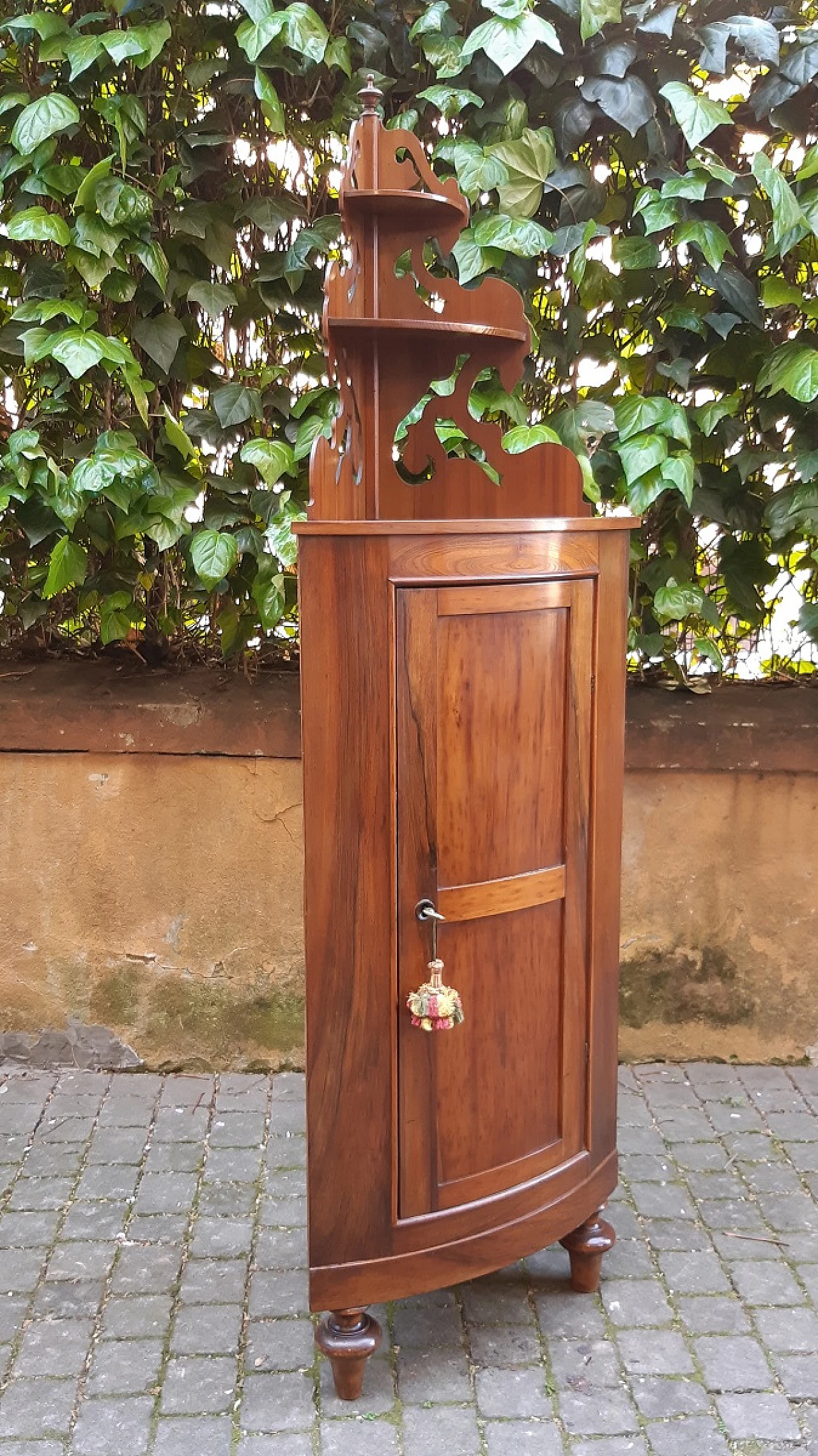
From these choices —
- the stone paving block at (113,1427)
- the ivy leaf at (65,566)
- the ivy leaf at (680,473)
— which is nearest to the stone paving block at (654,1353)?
the stone paving block at (113,1427)

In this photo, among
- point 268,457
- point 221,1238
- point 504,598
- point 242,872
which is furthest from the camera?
point 242,872

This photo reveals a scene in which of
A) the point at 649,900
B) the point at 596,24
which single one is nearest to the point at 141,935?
the point at 649,900

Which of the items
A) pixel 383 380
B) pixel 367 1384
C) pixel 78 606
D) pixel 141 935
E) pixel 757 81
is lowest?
pixel 367 1384

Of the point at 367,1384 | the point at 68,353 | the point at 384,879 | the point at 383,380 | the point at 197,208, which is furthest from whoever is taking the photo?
the point at 197,208

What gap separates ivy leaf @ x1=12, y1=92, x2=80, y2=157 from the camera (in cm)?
286

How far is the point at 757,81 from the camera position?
3061 mm

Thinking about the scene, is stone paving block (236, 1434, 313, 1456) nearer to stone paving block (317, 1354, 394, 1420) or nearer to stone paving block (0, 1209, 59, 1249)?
stone paving block (317, 1354, 394, 1420)

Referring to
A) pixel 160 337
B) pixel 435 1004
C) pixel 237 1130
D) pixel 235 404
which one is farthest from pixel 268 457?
pixel 237 1130

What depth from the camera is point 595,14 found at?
9.01ft

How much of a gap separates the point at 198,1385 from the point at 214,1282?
1.09 feet

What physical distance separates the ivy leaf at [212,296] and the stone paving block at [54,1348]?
2.55m

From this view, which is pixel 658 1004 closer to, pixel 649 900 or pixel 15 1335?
pixel 649 900

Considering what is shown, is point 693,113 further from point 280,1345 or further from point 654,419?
point 280,1345

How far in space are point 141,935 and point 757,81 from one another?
3.03m
